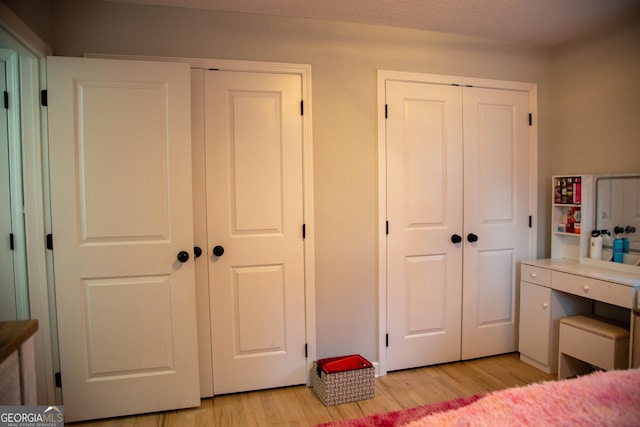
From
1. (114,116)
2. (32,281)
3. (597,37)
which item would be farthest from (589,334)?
(32,281)

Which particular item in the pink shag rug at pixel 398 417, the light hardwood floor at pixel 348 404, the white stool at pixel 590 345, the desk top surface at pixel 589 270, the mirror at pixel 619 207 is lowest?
the light hardwood floor at pixel 348 404

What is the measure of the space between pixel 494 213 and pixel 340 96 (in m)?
1.51

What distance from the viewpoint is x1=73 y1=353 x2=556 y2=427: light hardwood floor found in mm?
2254

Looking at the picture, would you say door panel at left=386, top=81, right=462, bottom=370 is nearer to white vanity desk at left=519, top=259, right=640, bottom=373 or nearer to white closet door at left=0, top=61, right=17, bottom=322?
white vanity desk at left=519, top=259, right=640, bottom=373

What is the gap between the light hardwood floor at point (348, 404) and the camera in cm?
225

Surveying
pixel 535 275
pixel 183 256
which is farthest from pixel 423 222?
pixel 183 256

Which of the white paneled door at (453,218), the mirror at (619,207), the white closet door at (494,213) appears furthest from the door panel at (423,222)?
the mirror at (619,207)

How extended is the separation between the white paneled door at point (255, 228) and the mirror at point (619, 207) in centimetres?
214

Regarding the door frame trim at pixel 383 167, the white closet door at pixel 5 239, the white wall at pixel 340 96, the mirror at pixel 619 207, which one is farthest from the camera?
the door frame trim at pixel 383 167

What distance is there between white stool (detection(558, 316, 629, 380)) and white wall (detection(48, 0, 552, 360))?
4.23ft

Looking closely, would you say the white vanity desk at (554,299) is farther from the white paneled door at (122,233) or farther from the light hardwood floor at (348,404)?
the white paneled door at (122,233)

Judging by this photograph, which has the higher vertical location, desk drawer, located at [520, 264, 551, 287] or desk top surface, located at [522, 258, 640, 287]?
desk top surface, located at [522, 258, 640, 287]

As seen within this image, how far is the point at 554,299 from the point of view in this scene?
2762 mm

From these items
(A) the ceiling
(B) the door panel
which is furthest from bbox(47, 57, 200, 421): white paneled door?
(B) the door panel
